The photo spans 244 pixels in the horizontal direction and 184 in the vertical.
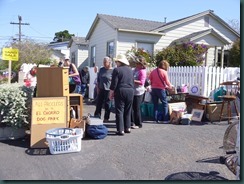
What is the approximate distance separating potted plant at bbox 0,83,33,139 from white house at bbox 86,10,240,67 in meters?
9.84

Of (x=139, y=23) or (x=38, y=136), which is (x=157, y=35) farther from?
(x=38, y=136)

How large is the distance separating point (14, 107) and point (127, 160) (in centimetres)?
252

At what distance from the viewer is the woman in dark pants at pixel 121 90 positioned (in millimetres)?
6461

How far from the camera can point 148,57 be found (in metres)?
15.1

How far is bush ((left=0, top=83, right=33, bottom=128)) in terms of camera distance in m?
5.86

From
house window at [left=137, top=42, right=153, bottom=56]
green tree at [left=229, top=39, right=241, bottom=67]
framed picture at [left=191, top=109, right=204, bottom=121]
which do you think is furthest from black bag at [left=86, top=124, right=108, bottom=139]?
green tree at [left=229, top=39, right=241, bottom=67]

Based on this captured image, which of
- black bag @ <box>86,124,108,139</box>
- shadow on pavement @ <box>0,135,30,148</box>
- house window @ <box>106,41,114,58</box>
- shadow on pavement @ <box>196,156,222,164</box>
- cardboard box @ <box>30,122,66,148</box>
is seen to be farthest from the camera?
house window @ <box>106,41,114,58</box>

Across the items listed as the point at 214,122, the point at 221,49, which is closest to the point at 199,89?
the point at 214,122

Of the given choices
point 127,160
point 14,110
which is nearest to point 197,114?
point 127,160

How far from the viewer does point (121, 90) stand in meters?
6.45

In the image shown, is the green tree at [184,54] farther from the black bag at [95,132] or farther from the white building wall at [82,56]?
the black bag at [95,132]

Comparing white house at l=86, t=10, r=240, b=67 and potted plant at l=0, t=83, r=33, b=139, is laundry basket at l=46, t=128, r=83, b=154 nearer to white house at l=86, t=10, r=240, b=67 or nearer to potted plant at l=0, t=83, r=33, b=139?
potted plant at l=0, t=83, r=33, b=139

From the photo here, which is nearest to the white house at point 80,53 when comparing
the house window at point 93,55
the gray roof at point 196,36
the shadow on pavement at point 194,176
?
the house window at point 93,55

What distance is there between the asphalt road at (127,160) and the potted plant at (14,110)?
0.83 feet
